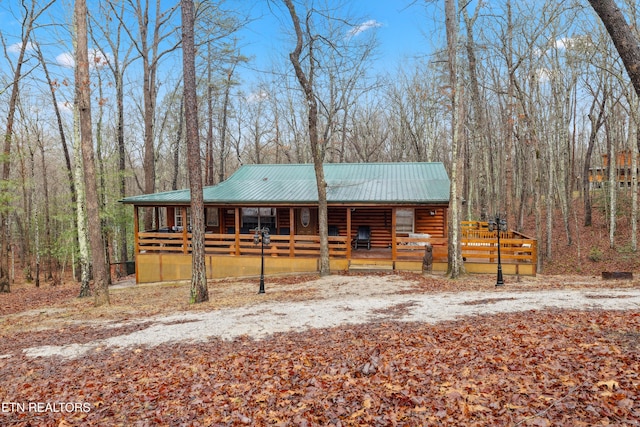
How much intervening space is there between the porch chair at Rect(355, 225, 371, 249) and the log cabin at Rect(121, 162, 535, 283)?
44 millimetres

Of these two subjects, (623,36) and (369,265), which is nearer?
(623,36)

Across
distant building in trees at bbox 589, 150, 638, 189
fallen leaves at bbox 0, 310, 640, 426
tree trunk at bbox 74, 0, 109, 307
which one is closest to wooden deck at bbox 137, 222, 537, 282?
tree trunk at bbox 74, 0, 109, 307

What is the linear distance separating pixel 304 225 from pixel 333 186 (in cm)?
217

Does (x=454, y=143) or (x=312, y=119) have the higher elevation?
(x=312, y=119)

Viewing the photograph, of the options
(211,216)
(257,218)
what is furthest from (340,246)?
(211,216)

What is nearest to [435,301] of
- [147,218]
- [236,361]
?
[236,361]

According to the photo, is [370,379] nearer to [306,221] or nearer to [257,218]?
[306,221]

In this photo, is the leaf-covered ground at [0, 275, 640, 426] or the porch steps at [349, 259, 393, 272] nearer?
the leaf-covered ground at [0, 275, 640, 426]

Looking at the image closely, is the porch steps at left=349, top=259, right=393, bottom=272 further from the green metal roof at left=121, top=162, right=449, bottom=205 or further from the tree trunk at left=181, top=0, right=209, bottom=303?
the tree trunk at left=181, top=0, right=209, bottom=303

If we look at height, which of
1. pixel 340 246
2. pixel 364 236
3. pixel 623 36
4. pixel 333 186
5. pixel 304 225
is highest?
pixel 623 36

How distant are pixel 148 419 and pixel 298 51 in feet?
36.9

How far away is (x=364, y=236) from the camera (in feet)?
52.3

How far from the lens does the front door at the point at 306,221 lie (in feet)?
52.5

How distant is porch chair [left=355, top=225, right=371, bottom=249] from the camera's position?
52.0 feet
